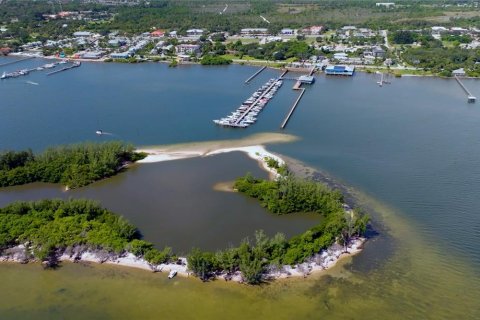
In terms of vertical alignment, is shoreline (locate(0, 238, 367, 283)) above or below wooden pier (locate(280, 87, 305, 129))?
below

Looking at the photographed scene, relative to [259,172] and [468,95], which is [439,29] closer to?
[468,95]

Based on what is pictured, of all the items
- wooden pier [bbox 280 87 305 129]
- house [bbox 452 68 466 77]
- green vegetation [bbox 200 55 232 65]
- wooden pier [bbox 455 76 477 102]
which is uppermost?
green vegetation [bbox 200 55 232 65]

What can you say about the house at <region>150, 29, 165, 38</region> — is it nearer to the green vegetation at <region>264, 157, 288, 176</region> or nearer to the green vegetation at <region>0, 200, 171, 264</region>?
the green vegetation at <region>264, 157, 288, 176</region>

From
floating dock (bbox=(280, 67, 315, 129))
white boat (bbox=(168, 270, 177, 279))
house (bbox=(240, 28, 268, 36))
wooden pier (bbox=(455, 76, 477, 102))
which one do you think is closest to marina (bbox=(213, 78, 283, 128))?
floating dock (bbox=(280, 67, 315, 129))

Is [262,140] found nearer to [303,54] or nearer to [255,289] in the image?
[255,289]

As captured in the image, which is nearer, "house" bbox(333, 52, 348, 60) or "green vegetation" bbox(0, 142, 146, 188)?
"green vegetation" bbox(0, 142, 146, 188)

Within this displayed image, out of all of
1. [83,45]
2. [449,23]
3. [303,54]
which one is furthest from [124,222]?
[449,23]

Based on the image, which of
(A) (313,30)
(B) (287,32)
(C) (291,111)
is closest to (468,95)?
(C) (291,111)
